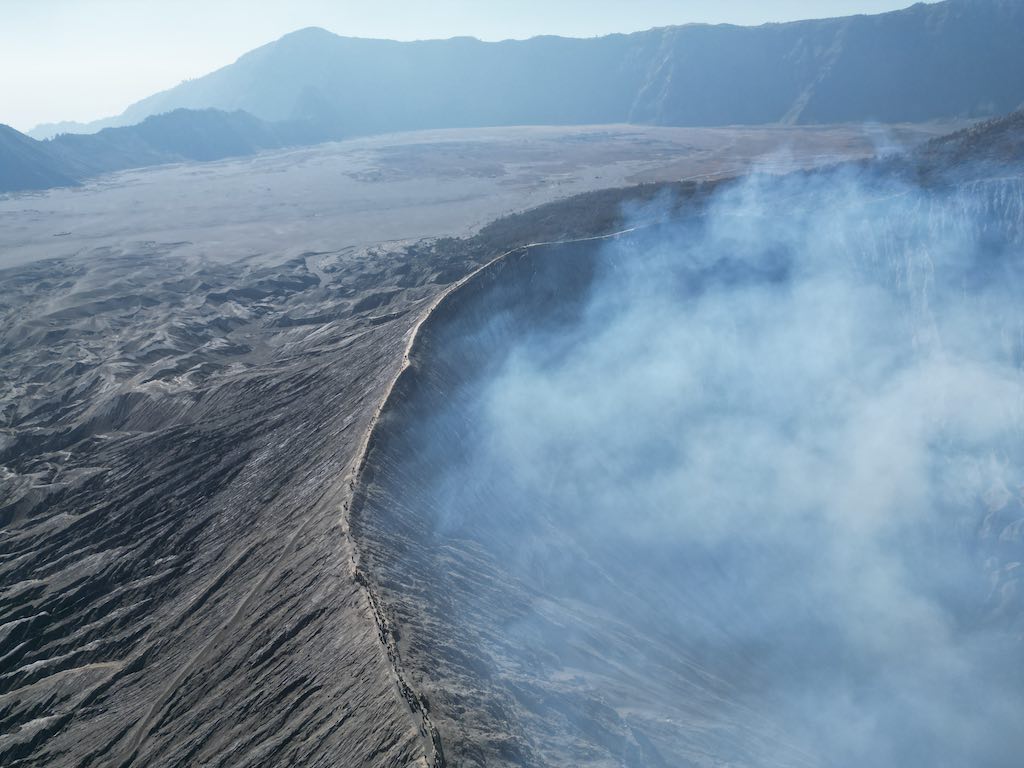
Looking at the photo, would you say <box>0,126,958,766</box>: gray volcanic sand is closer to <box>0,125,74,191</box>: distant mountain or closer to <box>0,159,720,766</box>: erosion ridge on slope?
<box>0,159,720,766</box>: erosion ridge on slope

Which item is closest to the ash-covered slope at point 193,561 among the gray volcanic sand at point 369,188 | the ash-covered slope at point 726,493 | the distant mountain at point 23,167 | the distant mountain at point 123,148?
the ash-covered slope at point 726,493

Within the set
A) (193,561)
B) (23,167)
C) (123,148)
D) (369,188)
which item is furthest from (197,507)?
(123,148)

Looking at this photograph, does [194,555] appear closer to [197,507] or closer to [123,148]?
[197,507]

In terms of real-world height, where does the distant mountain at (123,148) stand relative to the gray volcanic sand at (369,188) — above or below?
above

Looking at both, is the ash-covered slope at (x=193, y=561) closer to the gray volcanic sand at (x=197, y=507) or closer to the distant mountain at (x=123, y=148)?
the gray volcanic sand at (x=197, y=507)

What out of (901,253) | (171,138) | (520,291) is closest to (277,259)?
(520,291)
